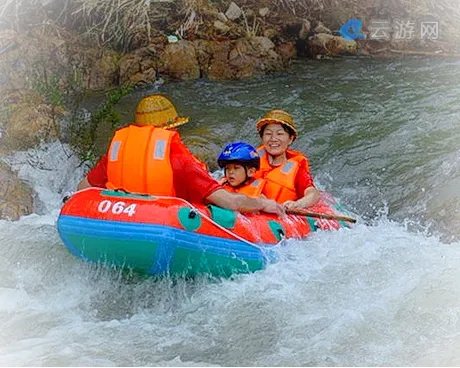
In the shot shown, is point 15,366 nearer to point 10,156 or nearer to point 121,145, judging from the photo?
point 121,145

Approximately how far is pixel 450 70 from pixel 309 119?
2563 mm

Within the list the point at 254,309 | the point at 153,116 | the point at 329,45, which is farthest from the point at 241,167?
the point at 329,45

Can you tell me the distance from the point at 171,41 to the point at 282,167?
188 inches

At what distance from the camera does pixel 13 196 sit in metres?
5.32

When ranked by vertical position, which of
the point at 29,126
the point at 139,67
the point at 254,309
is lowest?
the point at 254,309

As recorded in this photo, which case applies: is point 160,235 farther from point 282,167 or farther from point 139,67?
point 139,67

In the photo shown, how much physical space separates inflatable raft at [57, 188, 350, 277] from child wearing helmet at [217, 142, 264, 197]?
481 millimetres

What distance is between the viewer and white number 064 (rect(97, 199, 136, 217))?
12.5 ft

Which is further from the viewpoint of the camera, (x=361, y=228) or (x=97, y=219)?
(x=361, y=228)

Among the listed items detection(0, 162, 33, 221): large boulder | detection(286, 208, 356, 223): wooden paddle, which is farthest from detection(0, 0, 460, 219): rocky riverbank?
detection(286, 208, 356, 223): wooden paddle

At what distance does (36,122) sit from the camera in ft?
20.6

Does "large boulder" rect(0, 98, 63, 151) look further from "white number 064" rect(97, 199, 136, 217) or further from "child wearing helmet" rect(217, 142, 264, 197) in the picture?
"white number 064" rect(97, 199, 136, 217)

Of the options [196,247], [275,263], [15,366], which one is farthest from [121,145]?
[15,366]

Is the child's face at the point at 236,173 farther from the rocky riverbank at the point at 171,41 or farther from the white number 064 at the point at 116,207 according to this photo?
the rocky riverbank at the point at 171,41
